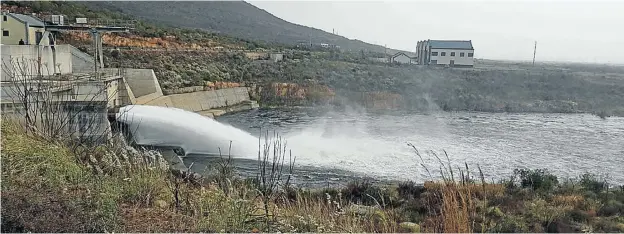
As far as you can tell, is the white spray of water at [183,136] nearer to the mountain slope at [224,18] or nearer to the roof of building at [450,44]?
the roof of building at [450,44]

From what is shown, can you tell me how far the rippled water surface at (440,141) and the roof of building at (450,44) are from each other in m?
23.9

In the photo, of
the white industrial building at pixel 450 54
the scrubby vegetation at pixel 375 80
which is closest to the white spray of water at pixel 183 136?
the scrubby vegetation at pixel 375 80

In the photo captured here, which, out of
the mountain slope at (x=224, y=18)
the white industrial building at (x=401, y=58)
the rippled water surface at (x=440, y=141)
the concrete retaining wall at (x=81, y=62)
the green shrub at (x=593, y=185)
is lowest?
the rippled water surface at (x=440, y=141)

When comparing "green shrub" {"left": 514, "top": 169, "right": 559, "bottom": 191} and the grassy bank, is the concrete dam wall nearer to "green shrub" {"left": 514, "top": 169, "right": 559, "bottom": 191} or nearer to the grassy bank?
"green shrub" {"left": 514, "top": 169, "right": 559, "bottom": 191}

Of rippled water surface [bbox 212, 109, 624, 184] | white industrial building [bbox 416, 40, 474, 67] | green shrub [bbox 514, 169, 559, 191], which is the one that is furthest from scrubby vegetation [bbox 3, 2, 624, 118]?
green shrub [bbox 514, 169, 559, 191]

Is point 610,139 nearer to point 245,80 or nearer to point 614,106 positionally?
point 614,106

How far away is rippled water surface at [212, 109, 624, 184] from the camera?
16.2m

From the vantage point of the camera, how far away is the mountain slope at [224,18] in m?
80.5

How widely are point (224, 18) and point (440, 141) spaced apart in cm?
8091

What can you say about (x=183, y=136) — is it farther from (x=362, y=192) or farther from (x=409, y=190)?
(x=409, y=190)

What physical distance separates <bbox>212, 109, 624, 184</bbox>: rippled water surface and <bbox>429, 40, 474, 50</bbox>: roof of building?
23903mm

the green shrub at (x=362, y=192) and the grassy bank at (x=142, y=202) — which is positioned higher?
the grassy bank at (x=142, y=202)

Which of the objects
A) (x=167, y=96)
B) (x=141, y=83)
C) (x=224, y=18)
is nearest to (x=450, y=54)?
(x=167, y=96)

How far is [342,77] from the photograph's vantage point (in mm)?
40594
